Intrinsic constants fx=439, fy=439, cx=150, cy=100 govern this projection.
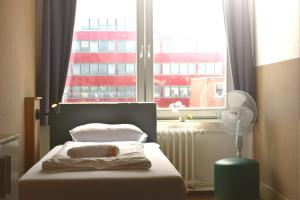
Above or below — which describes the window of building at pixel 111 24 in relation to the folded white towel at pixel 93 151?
above

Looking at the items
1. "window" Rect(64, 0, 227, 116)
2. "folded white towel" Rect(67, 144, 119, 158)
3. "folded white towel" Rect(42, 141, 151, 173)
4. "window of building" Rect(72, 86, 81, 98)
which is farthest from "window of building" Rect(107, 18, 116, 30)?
"folded white towel" Rect(42, 141, 151, 173)

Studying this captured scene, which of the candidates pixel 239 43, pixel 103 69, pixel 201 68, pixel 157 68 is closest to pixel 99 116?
pixel 103 69

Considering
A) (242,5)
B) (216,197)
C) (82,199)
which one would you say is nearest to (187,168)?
(216,197)

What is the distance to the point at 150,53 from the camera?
16.3 ft

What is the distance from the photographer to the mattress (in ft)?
8.91

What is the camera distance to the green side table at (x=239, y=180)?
13.1 feet

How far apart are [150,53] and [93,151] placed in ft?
6.26

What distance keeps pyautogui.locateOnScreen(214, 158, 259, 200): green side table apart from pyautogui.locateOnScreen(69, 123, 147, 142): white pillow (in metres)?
0.87

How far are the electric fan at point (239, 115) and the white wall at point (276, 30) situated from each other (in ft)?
1.62

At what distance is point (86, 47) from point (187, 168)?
5.75 ft

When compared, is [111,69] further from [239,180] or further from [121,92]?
[239,180]

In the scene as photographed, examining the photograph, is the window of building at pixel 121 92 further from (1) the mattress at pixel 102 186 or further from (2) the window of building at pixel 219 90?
(1) the mattress at pixel 102 186

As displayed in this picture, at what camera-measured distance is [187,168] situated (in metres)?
4.73

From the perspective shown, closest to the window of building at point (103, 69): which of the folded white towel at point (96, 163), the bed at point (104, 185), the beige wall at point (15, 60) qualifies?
the beige wall at point (15, 60)
